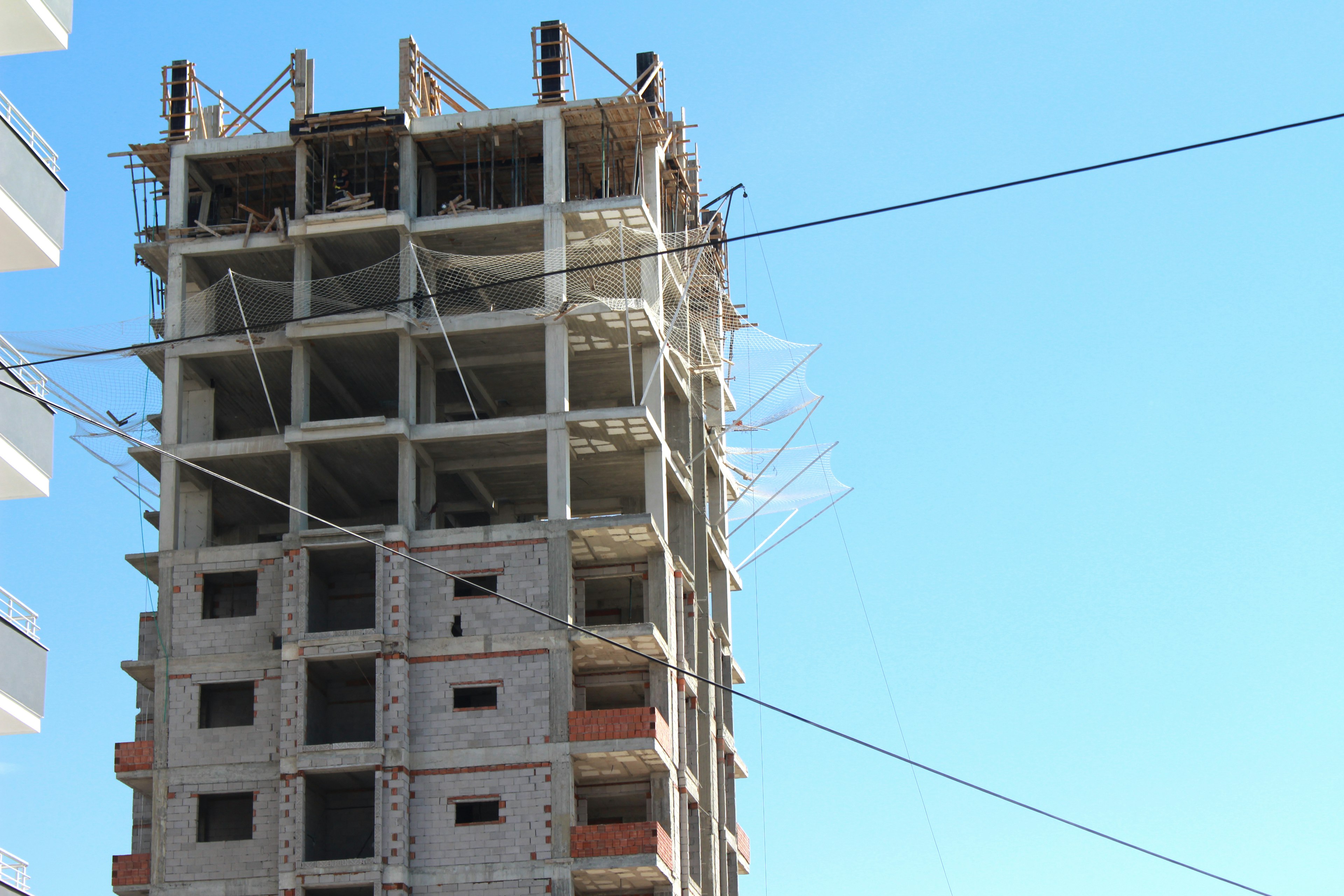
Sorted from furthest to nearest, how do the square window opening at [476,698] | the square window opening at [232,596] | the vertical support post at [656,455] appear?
the square window opening at [232,596]
the vertical support post at [656,455]
the square window opening at [476,698]

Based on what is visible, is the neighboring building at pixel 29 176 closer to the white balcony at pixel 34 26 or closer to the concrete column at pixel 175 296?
the white balcony at pixel 34 26


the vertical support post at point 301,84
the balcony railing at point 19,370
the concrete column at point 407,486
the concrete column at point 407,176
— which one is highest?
the vertical support post at point 301,84

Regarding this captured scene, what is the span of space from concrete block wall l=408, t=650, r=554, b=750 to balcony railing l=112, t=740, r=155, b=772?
26.9 ft

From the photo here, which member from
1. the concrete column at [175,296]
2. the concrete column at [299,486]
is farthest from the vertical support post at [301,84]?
the concrete column at [299,486]

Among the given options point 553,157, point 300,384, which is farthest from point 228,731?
point 553,157

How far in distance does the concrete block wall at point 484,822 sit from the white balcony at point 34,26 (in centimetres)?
2973

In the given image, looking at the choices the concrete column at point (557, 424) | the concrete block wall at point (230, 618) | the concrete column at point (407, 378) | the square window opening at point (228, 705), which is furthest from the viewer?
the concrete column at point (407, 378)

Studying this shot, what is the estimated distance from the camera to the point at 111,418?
67188mm

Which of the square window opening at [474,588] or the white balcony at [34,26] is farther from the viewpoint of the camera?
the square window opening at [474,588]

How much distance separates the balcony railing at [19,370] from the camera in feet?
118

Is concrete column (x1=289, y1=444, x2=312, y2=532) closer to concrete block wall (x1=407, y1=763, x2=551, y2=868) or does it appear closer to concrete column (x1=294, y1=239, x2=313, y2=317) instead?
concrete column (x1=294, y1=239, x2=313, y2=317)

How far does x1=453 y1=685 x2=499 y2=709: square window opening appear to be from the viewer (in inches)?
2452

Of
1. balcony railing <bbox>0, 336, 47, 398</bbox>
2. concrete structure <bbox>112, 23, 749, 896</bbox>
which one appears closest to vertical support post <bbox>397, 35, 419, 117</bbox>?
concrete structure <bbox>112, 23, 749, 896</bbox>

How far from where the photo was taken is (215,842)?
62062 mm
